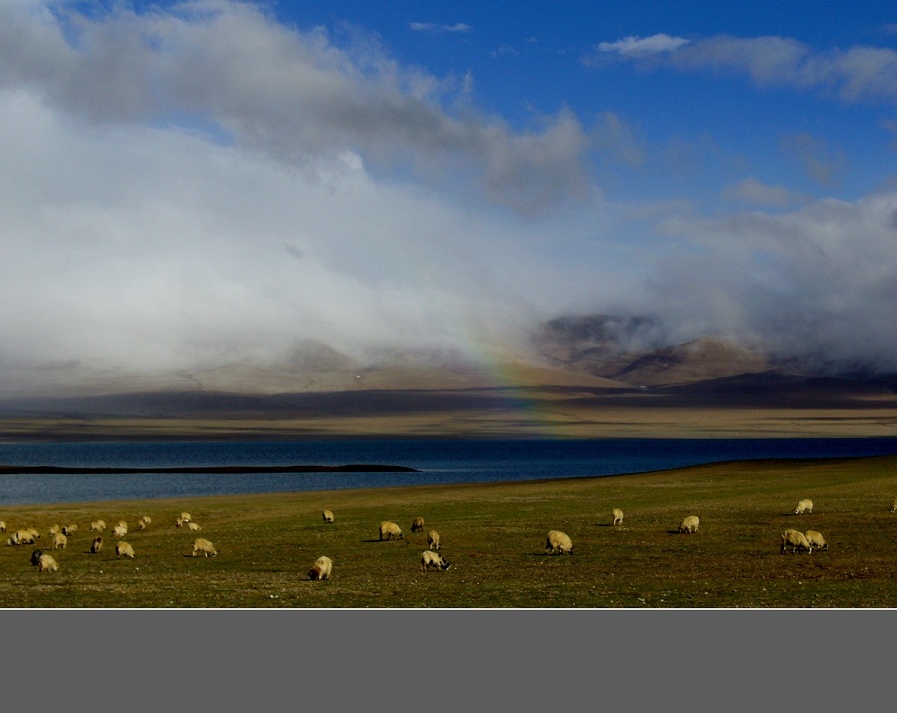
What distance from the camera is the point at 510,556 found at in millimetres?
34469

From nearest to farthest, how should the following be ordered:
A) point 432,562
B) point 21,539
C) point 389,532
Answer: point 432,562, point 389,532, point 21,539

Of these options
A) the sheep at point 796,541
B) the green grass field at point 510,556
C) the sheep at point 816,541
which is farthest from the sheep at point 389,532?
the sheep at point 816,541

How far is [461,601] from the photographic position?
79.9 feet

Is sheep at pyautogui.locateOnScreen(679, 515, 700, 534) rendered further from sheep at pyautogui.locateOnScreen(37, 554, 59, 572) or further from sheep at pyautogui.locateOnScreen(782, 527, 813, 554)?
sheep at pyautogui.locateOnScreen(37, 554, 59, 572)

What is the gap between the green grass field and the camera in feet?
81.9

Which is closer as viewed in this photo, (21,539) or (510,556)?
(510,556)

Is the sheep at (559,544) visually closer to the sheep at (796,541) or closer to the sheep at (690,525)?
the sheep at (796,541)

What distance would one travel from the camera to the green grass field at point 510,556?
25.0 m

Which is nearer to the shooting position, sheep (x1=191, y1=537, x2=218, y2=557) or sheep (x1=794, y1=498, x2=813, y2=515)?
sheep (x1=191, y1=537, x2=218, y2=557)

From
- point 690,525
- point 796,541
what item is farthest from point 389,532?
point 796,541

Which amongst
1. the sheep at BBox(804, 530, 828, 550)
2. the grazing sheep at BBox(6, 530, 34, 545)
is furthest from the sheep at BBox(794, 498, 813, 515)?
the grazing sheep at BBox(6, 530, 34, 545)

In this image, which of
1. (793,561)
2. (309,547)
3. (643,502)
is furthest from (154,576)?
(643,502)

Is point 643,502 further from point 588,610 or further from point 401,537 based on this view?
point 588,610

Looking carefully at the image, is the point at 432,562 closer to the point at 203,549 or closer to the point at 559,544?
the point at 559,544
